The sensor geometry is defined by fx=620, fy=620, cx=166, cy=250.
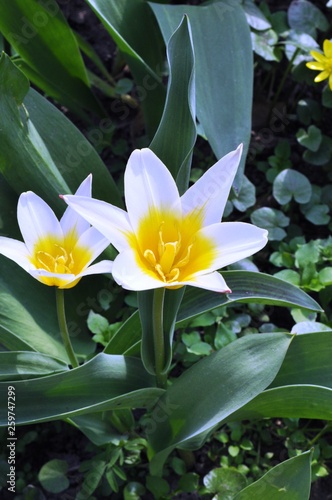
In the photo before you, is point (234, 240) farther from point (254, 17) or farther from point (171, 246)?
point (254, 17)

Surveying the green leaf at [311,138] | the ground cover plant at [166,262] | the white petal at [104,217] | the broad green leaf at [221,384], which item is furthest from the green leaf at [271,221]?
the white petal at [104,217]

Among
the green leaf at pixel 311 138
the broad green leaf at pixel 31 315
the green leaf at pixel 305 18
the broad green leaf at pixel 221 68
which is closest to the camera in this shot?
the broad green leaf at pixel 31 315

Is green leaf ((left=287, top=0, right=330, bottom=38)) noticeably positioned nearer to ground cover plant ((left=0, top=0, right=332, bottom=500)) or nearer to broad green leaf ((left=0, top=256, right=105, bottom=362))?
ground cover plant ((left=0, top=0, right=332, bottom=500))

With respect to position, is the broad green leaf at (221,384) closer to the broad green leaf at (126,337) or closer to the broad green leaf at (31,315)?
the broad green leaf at (126,337)

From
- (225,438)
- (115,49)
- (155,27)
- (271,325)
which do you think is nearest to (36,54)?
(155,27)

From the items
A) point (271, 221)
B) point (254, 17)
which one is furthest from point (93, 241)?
point (254, 17)
